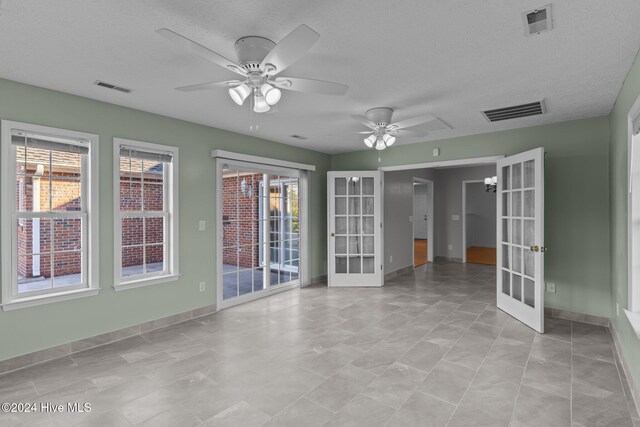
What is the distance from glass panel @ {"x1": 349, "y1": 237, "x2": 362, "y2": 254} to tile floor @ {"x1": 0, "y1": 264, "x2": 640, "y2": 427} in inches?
69.9

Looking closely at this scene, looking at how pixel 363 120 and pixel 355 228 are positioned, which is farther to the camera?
pixel 355 228

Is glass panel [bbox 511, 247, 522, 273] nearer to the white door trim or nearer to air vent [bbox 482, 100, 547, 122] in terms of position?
the white door trim

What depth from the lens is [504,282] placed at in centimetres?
436

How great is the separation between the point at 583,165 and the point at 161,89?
4.68 meters

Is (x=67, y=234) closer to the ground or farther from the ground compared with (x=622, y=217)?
closer to the ground

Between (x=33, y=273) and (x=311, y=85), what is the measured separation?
118 inches

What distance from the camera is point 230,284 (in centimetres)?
482

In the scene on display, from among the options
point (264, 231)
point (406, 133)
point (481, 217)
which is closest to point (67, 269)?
point (264, 231)

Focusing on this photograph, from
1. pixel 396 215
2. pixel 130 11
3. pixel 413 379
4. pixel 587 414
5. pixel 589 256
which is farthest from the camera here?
pixel 396 215

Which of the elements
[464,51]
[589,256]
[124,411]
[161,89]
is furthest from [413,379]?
[161,89]

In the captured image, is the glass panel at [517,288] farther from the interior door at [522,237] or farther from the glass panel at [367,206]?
the glass panel at [367,206]

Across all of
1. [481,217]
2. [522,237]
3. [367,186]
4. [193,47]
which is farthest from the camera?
[481,217]

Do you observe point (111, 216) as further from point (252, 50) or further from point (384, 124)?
point (384, 124)

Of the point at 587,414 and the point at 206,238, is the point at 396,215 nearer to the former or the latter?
the point at 206,238
